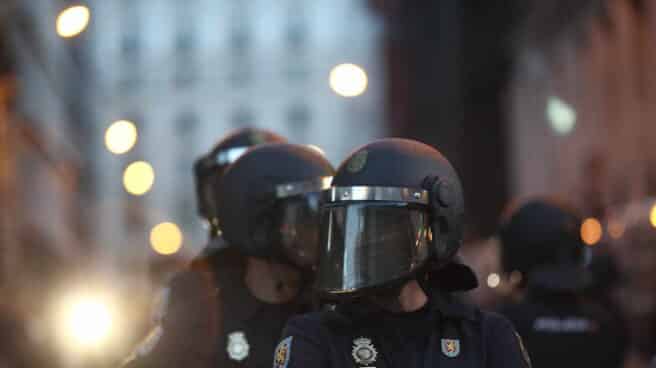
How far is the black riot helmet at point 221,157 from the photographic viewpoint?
6.04 m

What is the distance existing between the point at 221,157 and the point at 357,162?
2.28 meters

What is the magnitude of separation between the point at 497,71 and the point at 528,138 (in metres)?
2.84

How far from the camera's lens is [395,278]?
3.73 meters

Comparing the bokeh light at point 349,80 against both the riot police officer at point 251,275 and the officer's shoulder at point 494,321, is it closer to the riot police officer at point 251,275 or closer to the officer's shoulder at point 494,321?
the riot police officer at point 251,275

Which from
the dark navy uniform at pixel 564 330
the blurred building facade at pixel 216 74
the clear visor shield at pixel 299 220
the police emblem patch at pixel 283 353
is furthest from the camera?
the blurred building facade at pixel 216 74

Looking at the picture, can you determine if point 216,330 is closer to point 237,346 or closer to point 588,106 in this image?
point 237,346

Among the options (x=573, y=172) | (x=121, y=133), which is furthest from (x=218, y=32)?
(x=121, y=133)

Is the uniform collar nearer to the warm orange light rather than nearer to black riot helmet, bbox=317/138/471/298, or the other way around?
black riot helmet, bbox=317/138/471/298

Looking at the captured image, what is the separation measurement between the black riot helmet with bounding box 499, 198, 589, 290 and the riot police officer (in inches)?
66.8

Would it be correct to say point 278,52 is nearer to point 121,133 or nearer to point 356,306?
point 121,133

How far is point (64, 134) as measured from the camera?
35.5 m

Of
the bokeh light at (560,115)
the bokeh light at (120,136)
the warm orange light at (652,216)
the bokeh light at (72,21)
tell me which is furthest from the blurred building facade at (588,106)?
the bokeh light at (72,21)

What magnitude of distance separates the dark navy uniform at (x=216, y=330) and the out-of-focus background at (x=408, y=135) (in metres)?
2.71

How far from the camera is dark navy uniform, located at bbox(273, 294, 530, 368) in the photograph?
3.57 meters
